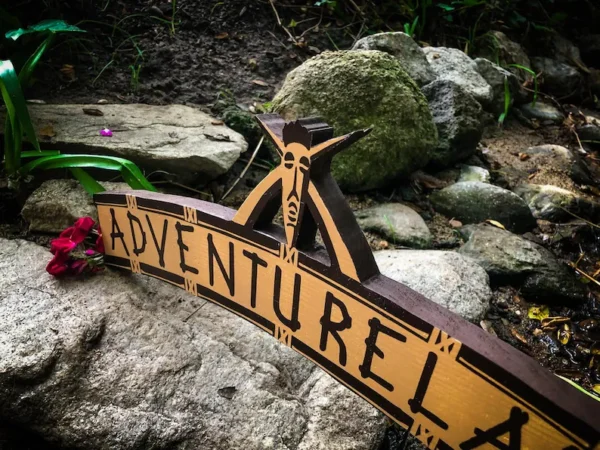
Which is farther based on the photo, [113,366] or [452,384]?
[113,366]

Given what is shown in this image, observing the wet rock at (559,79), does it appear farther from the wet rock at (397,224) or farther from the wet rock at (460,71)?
the wet rock at (397,224)

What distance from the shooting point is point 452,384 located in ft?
2.44

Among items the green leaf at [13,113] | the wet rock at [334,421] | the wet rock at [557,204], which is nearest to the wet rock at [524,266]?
the wet rock at [557,204]

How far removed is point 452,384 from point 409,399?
10 centimetres

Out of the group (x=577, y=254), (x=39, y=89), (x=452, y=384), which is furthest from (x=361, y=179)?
Answer: (x=39, y=89)

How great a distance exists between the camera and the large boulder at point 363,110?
1.87 m

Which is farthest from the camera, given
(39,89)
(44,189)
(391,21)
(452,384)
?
(391,21)

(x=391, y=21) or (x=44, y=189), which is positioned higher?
(x=391, y=21)

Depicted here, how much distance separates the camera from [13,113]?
57.7 inches

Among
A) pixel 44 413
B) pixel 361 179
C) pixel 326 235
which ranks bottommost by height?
pixel 44 413

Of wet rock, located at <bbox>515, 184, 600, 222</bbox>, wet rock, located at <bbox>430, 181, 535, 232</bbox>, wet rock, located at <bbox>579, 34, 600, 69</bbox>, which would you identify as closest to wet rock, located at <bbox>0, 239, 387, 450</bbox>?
wet rock, located at <bbox>430, 181, 535, 232</bbox>

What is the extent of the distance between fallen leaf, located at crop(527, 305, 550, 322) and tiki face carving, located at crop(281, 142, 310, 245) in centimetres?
109

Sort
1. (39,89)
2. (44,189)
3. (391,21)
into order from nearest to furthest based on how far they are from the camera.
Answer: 1. (44,189)
2. (39,89)
3. (391,21)

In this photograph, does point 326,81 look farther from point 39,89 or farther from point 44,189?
point 39,89
